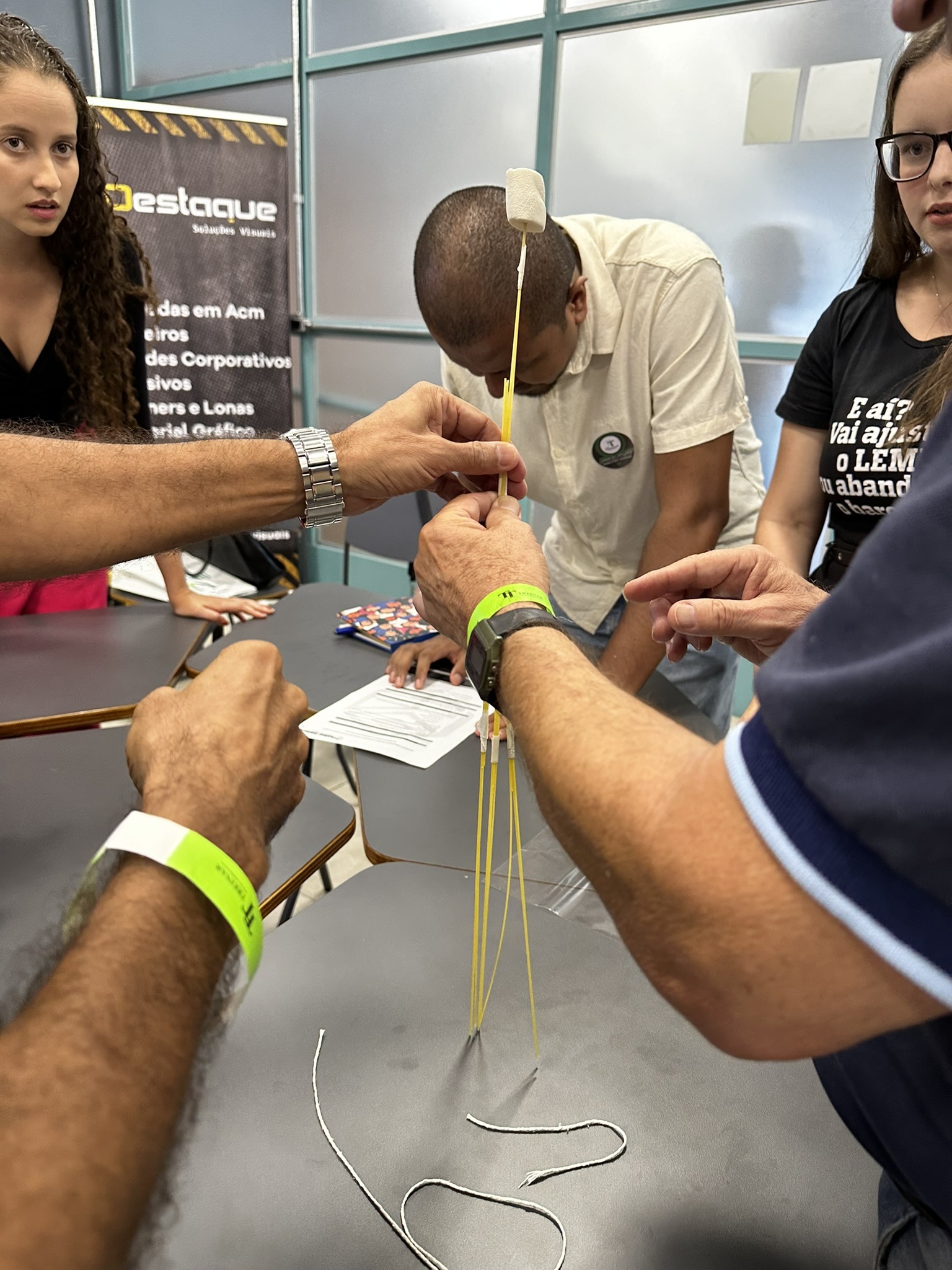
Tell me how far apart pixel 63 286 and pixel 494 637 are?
1954 millimetres

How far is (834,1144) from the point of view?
31.5 inches

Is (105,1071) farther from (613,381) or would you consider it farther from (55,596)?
(55,596)

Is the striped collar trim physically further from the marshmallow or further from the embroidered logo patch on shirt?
the embroidered logo patch on shirt

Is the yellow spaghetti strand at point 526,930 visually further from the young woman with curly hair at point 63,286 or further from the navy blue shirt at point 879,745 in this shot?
the young woman with curly hair at point 63,286

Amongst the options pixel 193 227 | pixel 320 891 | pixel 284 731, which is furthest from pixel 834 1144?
pixel 193 227

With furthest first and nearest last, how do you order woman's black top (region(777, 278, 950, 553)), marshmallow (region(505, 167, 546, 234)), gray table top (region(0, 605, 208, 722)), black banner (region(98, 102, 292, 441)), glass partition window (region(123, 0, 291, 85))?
1. glass partition window (region(123, 0, 291, 85))
2. black banner (region(98, 102, 292, 441))
3. gray table top (region(0, 605, 208, 722))
4. woman's black top (region(777, 278, 950, 553))
5. marshmallow (region(505, 167, 546, 234))

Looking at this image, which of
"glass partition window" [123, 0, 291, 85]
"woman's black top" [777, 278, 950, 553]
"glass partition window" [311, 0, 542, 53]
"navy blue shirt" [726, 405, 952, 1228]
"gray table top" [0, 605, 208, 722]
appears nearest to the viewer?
"navy blue shirt" [726, 405, 952, 1228]

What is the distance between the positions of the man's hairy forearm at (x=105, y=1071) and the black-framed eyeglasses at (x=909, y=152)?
1602 millimetres

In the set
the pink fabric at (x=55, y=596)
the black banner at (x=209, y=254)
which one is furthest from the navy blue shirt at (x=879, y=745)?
the black banner at (x=209, y=254)

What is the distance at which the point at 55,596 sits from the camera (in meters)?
2.26

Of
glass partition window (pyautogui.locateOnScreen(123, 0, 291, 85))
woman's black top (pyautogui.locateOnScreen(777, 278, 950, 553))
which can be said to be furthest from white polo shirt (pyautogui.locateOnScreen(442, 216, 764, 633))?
glass partition window (pyautogui.locateOnScreen(123, 0, 291, 85))

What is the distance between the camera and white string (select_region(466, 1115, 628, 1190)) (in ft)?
2.57

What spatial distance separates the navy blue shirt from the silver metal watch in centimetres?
91

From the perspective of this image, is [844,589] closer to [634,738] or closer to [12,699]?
[634,738]
